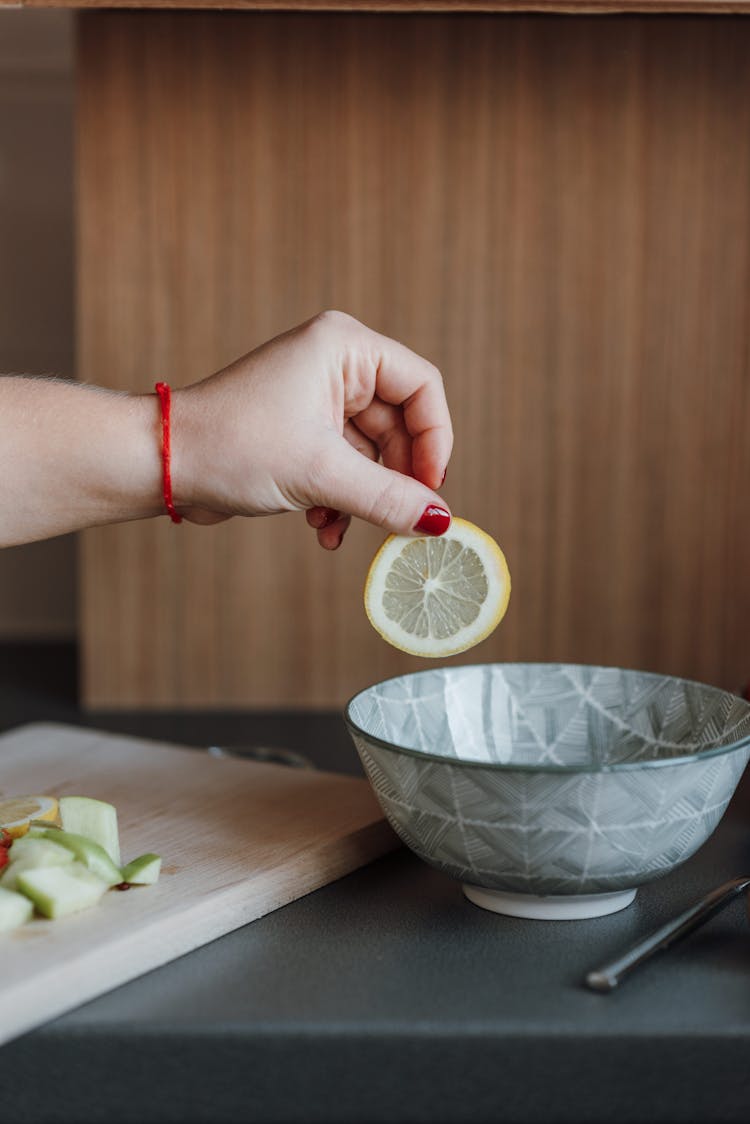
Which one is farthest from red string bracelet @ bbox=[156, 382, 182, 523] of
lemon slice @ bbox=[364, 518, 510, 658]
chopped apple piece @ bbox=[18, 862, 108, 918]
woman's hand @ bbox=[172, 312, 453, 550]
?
chopped apple piece @ bbox=[18, 862, 108, 918]

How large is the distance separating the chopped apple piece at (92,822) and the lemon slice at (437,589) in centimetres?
22

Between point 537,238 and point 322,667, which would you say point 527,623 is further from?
point 537,238

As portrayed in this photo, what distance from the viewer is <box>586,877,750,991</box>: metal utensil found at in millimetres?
620

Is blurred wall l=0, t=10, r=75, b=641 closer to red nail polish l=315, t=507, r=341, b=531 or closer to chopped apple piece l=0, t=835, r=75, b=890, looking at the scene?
red nail polish l=315, t=507, r=341, b=531

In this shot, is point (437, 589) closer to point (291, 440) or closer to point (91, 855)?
point (291, 440)

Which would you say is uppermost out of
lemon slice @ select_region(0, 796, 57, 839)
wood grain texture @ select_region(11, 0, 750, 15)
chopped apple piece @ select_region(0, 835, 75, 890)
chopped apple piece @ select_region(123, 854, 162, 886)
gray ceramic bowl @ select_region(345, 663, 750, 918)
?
wood grain texture @ select_region(11, 0, 750, 15)

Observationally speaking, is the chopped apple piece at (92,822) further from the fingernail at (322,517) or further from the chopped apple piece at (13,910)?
the fingernail at (322,517)

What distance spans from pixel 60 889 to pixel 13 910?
0.03 metres

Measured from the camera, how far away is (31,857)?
693 millimetres

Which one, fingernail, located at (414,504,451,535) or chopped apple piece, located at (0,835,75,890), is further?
fingernail, located at (414,504,451,535)

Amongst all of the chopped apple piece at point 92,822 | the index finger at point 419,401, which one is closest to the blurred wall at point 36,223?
the index finger at point 419,401

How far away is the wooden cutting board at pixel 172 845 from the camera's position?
2.04 ft

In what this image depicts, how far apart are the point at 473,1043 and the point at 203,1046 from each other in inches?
5.1

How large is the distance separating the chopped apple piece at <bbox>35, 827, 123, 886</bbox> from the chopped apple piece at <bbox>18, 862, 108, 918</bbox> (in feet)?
0.04
